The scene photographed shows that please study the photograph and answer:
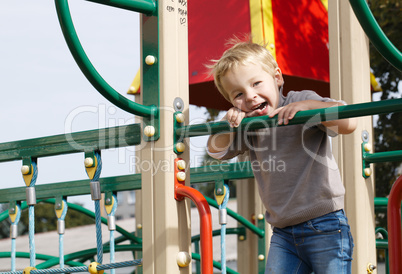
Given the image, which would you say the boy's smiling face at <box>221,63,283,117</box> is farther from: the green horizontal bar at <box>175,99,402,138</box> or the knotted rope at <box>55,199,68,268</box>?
the knotted rope at <box>55,199,68,268</box>

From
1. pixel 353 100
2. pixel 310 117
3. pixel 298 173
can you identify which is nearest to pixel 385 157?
pixel 353 100

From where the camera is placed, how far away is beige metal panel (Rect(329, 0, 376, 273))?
7.34 feet

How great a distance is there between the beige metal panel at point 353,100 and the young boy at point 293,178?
369mm

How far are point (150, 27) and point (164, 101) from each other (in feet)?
0.85

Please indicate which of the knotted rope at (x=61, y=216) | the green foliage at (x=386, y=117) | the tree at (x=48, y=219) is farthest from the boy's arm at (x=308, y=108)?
the tree at (x=48, y=219)

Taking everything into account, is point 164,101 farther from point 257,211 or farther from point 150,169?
point 257,211

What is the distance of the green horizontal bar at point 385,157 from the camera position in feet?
7.08

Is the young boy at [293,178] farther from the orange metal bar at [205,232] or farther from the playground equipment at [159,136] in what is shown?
the orange metal bar at [205,232]

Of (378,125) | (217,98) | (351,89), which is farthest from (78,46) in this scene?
(378,125)

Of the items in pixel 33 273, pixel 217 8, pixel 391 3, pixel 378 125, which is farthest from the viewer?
pixel 378 125

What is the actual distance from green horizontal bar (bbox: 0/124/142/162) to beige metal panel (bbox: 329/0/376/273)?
34.6 inches

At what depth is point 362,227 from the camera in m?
2.24

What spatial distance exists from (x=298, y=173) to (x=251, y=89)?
0.32 metres

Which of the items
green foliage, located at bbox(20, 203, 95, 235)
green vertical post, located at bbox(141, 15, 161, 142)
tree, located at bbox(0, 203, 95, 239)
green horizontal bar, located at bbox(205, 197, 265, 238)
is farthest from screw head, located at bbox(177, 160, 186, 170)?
green foliage, located at bbox(20, 203, 95, 235)
